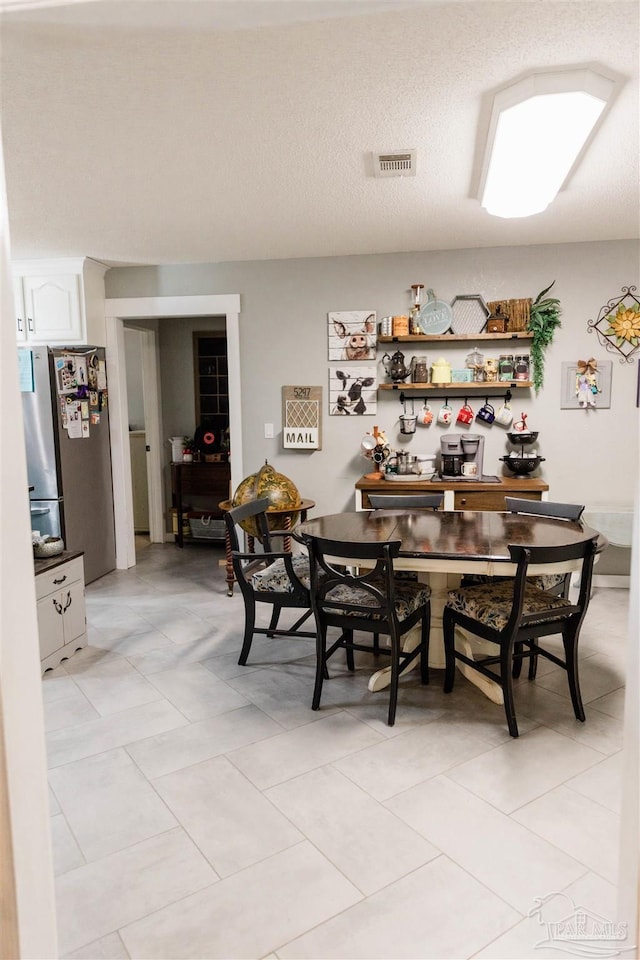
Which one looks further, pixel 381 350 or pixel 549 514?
pixel 381 350

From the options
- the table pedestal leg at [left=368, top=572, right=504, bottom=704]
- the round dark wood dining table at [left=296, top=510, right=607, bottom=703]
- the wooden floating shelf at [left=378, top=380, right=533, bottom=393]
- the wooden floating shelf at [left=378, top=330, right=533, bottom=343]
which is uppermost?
the wooden floating shelf at [left=378, top=330, right=533, bottom=343]

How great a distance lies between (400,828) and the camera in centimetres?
207

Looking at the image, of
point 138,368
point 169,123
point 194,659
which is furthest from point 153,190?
point 138,368

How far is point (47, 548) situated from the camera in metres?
3.47

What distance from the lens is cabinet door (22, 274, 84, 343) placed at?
480 centimetres

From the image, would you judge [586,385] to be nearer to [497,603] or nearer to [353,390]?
[353,390]

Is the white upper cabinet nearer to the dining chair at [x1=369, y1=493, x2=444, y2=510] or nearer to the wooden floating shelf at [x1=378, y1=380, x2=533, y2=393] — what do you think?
the wooden floating shelf at [x1=378, y1=380, x2=533, y2=393]

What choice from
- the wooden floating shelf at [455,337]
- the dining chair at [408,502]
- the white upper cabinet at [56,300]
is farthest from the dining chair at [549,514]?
the white upper cabinet at [56,300]

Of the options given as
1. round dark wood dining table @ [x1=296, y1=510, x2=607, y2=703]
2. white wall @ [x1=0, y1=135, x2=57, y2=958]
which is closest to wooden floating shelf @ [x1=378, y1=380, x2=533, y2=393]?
round dark wood dining table @ [x1=296, y1=510, x2=607, y2=703]

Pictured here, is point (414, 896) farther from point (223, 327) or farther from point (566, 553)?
point (223, 327)

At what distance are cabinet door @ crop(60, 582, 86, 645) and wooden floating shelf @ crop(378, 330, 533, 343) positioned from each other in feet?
9.10

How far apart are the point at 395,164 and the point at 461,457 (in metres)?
2.34

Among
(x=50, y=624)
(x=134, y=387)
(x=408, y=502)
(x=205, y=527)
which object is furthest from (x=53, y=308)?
(x=408, y=502)

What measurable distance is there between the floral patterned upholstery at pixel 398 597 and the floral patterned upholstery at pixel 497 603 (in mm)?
147
